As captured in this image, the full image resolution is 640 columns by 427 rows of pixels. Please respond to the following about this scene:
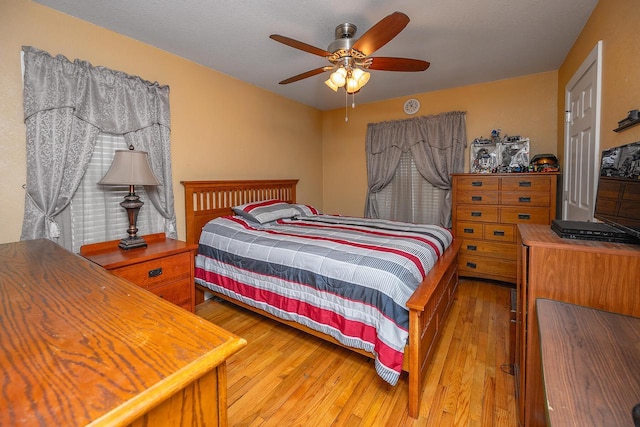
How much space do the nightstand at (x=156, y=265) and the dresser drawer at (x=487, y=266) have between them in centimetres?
301

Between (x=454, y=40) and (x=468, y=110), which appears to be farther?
(x=468, y=110)

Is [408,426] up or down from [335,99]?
down

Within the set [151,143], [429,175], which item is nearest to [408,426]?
[151,143]

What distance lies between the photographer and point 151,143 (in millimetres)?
2506

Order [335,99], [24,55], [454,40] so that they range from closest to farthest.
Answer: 1. [24,55]
2. [454,40]
3. [335,99]

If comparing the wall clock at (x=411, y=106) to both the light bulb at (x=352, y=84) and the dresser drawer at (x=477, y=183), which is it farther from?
the light bulb at (x=352, y=84)

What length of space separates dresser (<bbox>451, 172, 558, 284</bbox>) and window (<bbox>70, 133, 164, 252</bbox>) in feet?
11.4

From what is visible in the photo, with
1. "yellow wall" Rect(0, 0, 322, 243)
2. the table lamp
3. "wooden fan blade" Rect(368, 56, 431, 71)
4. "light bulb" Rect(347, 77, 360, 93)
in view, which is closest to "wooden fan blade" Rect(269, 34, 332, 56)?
"light bulb" Rect(347, 77, 360, 93)

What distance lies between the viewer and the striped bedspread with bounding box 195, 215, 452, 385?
1635 millimetres

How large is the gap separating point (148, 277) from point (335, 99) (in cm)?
336

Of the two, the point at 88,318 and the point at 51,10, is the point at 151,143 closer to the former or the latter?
the point at 51,10

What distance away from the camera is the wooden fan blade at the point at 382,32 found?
1.56 metres

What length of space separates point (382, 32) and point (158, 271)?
219 cm

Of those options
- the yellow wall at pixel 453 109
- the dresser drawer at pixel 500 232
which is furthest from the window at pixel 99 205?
the dresser drawer at pixel 500 232
